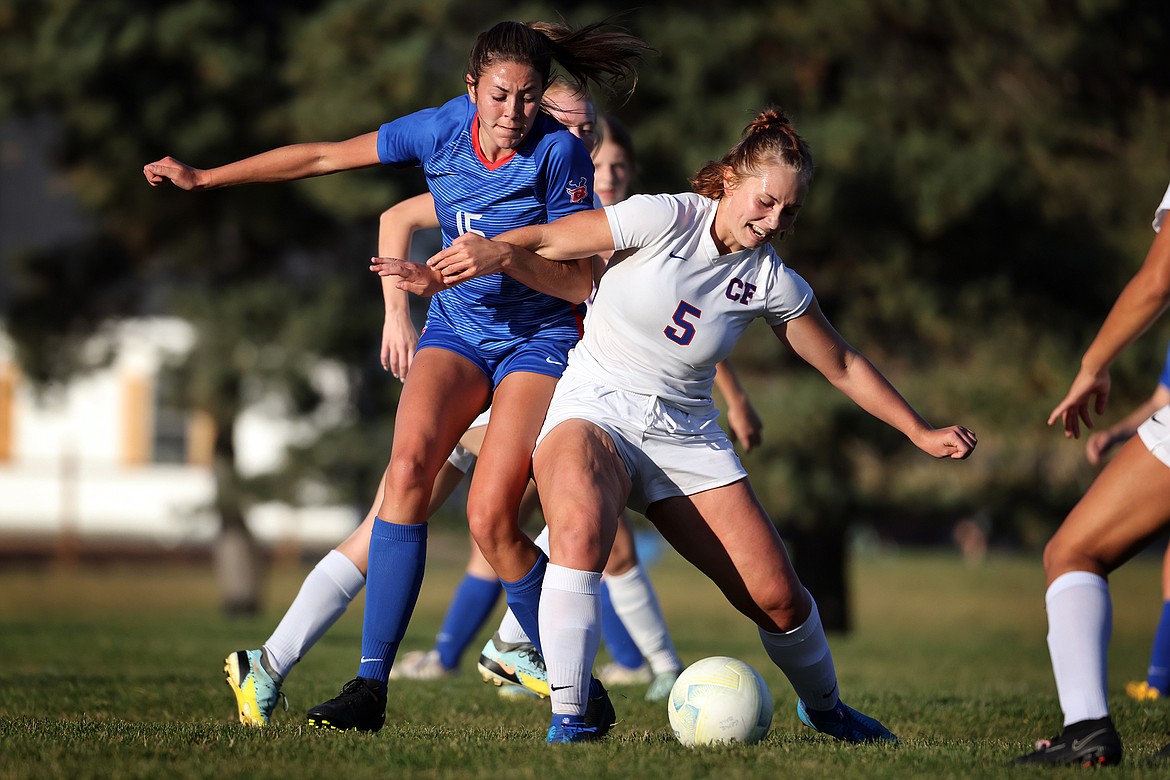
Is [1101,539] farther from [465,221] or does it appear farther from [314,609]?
[314,609]

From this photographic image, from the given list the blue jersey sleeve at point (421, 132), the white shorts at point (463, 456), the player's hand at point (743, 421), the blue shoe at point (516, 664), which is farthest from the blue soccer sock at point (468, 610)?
the blue jersey sleeve at point (421, 132)

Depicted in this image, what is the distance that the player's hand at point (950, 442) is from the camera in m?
4.50

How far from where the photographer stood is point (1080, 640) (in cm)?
400

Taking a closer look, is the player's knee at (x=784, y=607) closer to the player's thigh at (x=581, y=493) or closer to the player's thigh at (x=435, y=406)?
the player's thigh at (x=581, y=493)

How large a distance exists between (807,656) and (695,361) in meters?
1.14

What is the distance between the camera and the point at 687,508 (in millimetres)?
4648

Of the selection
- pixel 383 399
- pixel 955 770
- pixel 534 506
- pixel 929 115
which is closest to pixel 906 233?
pixel 929 115

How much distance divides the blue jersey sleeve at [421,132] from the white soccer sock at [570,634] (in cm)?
171

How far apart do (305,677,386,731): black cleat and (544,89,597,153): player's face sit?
2526 millimetres

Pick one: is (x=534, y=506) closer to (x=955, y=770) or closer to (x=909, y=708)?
(x=909, y=708)

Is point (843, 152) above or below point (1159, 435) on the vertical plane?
above

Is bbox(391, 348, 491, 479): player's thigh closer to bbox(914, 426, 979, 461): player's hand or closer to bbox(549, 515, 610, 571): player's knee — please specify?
bbox(549, 515, 610, 571): player's knee

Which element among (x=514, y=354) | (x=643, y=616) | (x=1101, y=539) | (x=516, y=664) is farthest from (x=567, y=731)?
(x=643, y=616)

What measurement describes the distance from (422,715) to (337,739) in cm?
131
